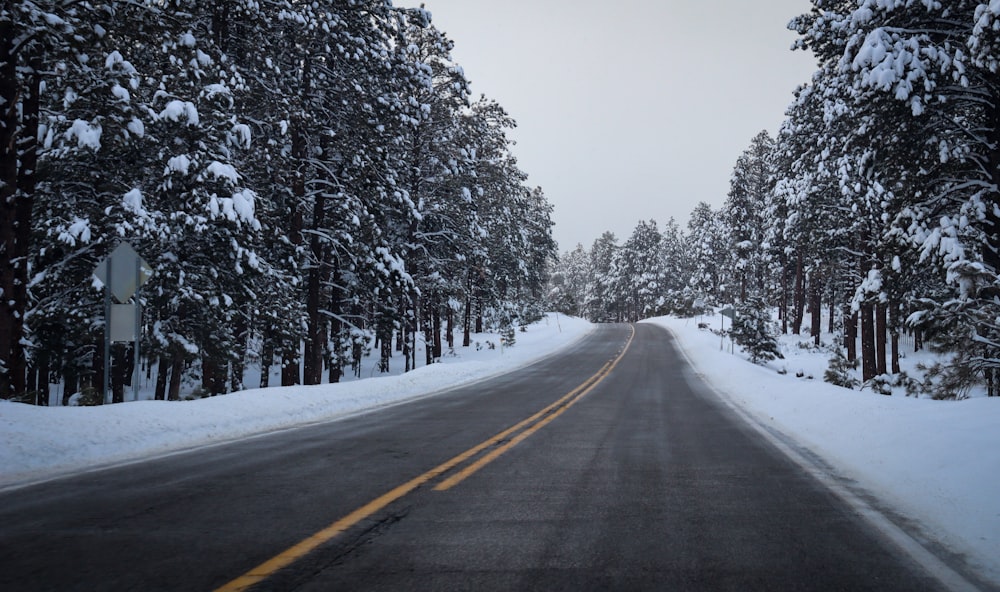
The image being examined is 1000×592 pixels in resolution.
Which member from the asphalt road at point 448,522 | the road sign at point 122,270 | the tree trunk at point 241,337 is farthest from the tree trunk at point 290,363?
the asphalt road at point 448,522

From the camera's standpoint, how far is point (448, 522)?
456cm

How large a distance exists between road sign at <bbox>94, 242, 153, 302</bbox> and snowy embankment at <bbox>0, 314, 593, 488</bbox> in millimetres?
2073

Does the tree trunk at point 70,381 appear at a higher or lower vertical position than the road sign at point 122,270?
lower

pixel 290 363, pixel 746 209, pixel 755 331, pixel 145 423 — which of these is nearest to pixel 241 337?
pixel 290 363

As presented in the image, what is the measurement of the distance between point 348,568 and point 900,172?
47.0 feet

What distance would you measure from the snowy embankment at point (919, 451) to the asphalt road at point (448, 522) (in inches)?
23.9

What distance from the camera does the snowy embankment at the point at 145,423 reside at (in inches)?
272

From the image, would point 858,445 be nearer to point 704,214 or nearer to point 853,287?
point 853,287

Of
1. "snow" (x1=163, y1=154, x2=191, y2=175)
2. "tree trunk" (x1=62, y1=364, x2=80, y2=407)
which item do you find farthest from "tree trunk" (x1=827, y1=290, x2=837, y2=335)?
"tree trunk" (x1=62, y1=364, x2=80, y2=407)

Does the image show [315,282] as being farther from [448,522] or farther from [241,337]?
[448,522]

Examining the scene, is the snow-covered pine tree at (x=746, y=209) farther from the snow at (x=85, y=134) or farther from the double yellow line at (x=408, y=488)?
the snow at (x=85, y=134)

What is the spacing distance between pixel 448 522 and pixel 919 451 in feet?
18.5

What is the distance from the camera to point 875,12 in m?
11.4

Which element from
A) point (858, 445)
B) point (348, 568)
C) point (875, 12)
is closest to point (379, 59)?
point (875, 12)
